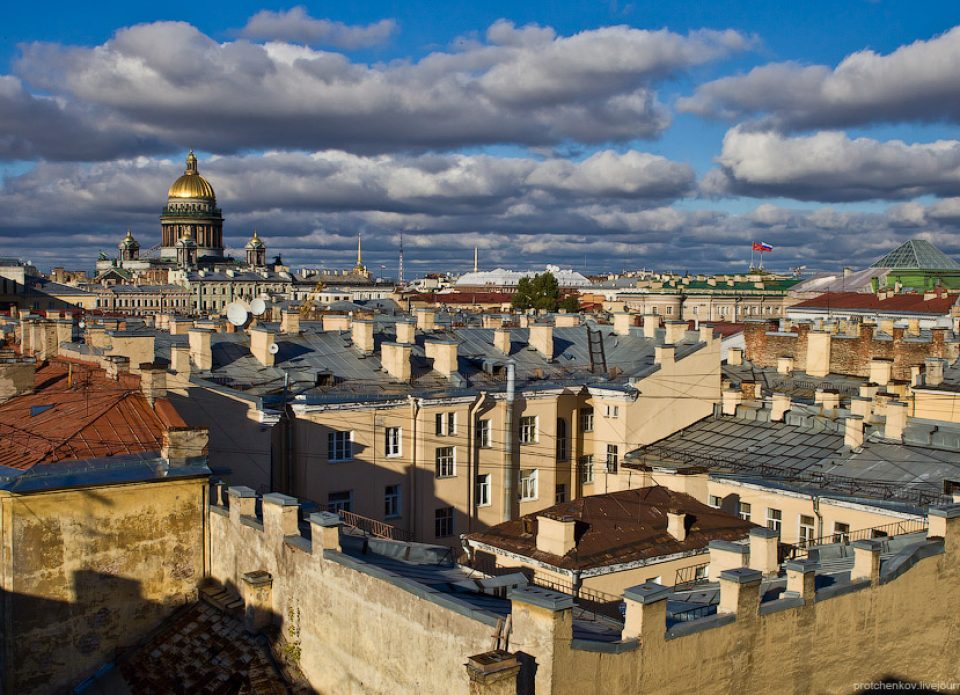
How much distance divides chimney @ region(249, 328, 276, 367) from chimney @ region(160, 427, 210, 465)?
1056 centimetres

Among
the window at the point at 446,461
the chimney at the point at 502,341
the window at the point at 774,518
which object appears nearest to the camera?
→ the window at the point at 774,518

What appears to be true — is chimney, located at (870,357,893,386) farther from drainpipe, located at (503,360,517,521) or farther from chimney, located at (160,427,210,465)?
chimney, located at (160,427,210,465)

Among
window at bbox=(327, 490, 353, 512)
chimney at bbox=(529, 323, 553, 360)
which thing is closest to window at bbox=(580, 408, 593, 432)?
chimney at bbox=(529, 323, 553, 360)

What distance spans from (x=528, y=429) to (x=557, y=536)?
12.1 metres

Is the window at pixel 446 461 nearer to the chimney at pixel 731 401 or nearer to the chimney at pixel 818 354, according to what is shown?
the chimney at pixel 731 401

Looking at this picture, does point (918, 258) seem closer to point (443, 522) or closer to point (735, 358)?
point (735, 358)

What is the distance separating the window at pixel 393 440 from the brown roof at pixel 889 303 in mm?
46376

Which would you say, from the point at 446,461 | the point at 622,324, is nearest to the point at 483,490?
the point at 446,461

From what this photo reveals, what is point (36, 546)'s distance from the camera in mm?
16047

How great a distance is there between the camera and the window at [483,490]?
28.8 meters

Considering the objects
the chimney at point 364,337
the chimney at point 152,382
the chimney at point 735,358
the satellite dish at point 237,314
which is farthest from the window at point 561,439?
the chimney at point 152,382

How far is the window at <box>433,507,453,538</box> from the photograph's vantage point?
2773 cm

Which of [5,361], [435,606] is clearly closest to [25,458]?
[5,361]

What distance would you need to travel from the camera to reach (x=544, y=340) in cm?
3409
